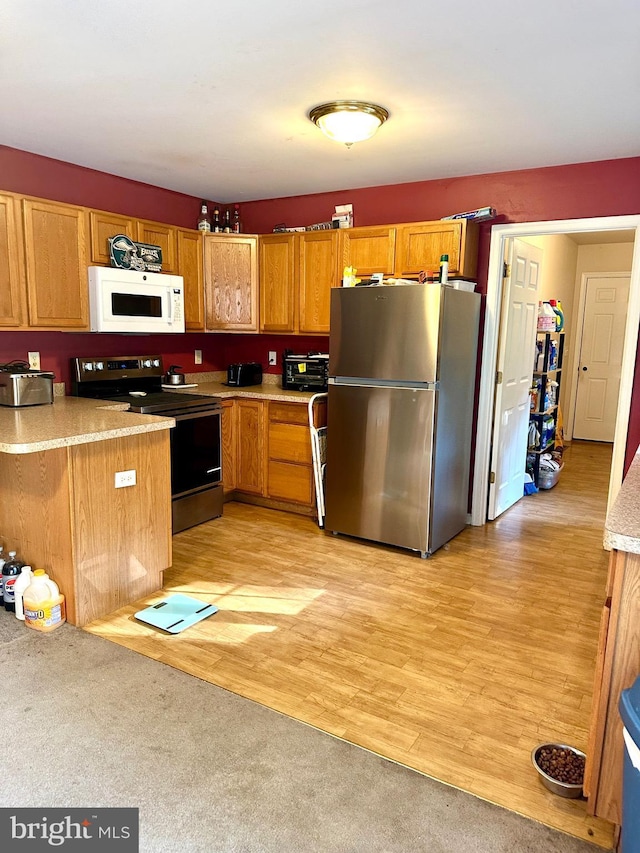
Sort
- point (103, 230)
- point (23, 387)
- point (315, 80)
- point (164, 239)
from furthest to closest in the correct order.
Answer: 1. point (164, 239)
2. point (103, 230)
3. point (23, 387)
4. point (315, 80)

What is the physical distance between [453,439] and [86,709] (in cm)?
251

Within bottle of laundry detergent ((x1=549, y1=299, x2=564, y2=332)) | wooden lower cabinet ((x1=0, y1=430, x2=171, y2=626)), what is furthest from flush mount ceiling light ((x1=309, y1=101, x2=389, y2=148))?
bottle of laundry detergent ((x1=549, y1=299, x2=564, y2=332))

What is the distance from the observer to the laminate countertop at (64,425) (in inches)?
89.2

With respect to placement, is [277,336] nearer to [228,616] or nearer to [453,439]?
[453,439]

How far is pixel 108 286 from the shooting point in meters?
3.67

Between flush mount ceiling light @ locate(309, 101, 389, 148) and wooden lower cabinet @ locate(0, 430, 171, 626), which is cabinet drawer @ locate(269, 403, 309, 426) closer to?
wooden lower cabinet @ locate(0, 430, 171, 626)

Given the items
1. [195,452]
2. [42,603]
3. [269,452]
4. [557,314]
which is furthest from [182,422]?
[557,314]

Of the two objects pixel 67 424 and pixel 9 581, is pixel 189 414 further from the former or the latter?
pixel 9 581

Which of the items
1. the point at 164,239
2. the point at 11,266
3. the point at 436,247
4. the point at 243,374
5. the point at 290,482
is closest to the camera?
the point at 11,266

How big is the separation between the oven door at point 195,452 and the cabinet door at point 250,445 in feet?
1.01

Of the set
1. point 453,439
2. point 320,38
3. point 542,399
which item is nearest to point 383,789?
point 453,439

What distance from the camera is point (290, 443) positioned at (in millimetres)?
4234

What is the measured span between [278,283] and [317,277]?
1.16 ft

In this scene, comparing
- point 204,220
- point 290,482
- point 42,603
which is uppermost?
point 204,220
